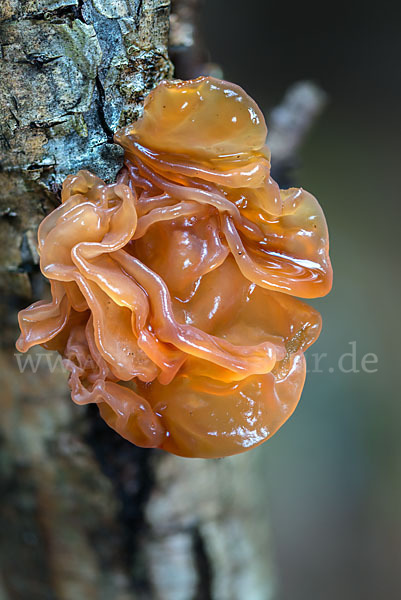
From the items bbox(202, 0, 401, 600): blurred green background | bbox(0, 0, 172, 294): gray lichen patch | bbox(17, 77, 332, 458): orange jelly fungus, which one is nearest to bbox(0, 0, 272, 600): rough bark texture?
bbox(0, 0, 172, 294): gray lichen patch

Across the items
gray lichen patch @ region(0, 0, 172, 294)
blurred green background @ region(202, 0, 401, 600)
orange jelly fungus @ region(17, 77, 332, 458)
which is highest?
gray lichen patch @ region(0, 0, 172, 294)

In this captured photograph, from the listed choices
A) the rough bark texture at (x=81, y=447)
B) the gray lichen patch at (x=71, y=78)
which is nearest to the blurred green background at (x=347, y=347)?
the rough bark texture at (x=81, y=447)

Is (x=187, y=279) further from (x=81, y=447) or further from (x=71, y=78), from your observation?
(x=81, y=447)

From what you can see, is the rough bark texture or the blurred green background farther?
the blurred green background

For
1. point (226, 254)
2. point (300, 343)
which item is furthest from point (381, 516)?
point (226, 254)

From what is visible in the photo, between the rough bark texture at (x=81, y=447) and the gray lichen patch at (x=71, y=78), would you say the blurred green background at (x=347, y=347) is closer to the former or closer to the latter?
the rough bark texture at (x=81, y=447)

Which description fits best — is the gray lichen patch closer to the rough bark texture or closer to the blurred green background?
the rough bark texture
